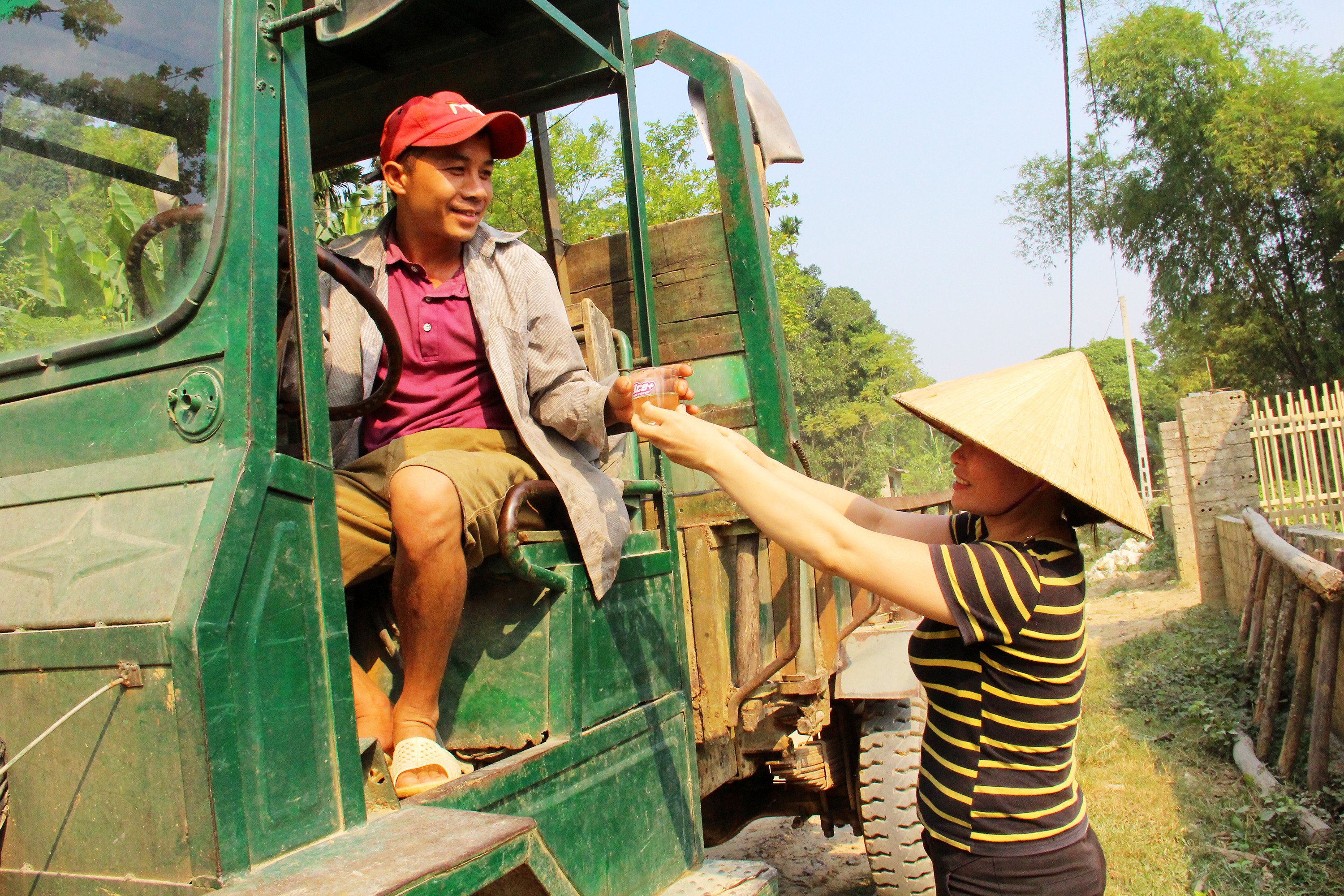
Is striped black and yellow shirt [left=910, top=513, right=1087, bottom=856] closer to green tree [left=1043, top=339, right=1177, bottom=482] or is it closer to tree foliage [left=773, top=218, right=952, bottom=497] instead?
tree foliage [left=773, top=218, right=952, bottom=497]

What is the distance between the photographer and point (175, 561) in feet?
4.58

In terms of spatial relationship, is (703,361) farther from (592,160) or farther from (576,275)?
(592,160)

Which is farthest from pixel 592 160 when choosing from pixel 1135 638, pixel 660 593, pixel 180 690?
pixel 180 690

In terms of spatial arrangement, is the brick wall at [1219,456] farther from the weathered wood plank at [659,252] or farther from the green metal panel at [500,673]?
the green metal panel at [500,673]

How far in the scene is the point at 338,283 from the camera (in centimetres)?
230

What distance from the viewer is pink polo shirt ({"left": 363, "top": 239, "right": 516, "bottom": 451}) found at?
7.59 feet

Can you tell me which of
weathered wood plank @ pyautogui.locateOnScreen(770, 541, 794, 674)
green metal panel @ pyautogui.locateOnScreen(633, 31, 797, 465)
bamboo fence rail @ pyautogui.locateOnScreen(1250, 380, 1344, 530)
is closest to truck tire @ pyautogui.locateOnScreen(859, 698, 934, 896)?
weathered wood plank @ pyautogui.locateOnScreen(770, 541, 794, 674)

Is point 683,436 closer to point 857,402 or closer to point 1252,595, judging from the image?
point 1252,595

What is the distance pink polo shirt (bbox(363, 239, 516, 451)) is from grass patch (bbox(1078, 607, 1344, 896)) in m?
3.58

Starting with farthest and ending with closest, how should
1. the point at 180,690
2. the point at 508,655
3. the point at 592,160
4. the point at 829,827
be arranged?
the point at 592,160
the point at 829,827
the point at 508,655
the point at 180,690

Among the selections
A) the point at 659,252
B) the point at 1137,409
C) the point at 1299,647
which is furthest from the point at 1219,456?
the point at 1137,409

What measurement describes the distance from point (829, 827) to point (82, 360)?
344 centimetres

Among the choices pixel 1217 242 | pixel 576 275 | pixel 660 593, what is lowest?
pixel 660 593

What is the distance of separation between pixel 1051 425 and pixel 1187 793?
443cm
